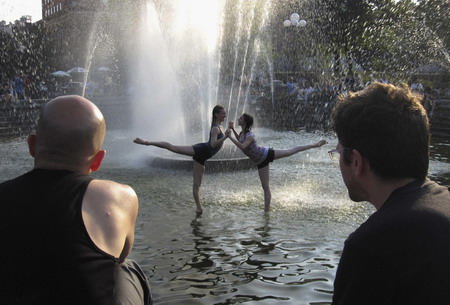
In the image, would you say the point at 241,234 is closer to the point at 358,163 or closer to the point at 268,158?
the point at 268,158

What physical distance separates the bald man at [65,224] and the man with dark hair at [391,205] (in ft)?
3.15

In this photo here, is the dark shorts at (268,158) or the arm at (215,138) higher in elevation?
the arm at (215,138)

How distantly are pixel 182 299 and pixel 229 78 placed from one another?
34.3 metres

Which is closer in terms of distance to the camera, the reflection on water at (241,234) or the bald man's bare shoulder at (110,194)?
the bald man's bare shoulder at (110,194)

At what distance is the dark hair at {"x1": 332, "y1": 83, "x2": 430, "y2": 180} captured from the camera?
196cm

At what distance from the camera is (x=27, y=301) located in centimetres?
205

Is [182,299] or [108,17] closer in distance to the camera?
[182,299]

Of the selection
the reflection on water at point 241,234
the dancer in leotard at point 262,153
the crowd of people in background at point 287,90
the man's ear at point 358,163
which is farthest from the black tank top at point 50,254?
the crowd of people in background at point 287,90

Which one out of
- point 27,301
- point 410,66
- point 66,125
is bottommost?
point 27,301

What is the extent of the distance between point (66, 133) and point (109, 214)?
429mm

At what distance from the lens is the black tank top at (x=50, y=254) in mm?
2033

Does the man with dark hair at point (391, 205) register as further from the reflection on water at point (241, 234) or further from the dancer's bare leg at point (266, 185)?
the dancer's bare leg at point (266, 185)

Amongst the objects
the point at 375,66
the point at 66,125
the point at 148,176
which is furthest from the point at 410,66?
the point at 66,125

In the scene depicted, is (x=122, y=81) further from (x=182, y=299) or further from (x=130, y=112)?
(x=182, y=299)
